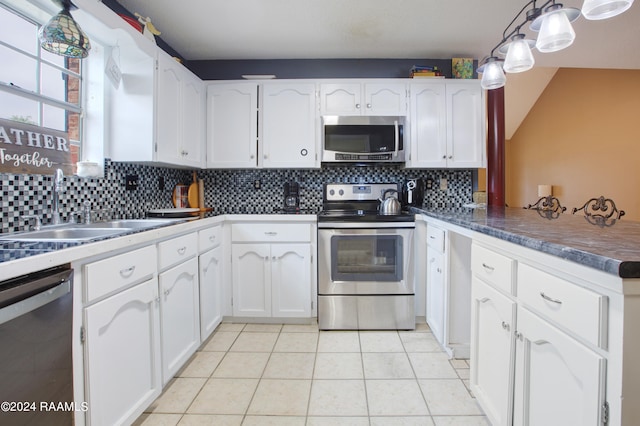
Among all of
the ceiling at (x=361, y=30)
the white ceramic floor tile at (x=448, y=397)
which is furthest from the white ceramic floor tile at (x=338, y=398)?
the ceiling at (x=361, y=30)

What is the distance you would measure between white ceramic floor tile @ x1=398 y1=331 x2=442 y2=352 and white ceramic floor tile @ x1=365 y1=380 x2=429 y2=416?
0.42 meters

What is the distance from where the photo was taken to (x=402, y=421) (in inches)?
58.3

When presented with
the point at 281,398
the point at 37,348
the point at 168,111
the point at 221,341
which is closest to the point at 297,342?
the point at 221,341

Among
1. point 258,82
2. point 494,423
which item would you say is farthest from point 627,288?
point 258,82

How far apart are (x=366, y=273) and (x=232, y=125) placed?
1.70 m

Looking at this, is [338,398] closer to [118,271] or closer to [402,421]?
[402,421]

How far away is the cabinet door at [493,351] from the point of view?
1.17 meters

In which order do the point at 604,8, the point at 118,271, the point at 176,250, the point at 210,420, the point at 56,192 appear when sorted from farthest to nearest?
1. the point at 176,250
2. the point at 56,192
3. the point at 210,420
4. the point at 118,271
5. the point at 604,8

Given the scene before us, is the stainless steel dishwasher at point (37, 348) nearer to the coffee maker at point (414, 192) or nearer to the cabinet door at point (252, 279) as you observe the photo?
the cabinet door at point (252, 279)

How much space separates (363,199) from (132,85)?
1977 mm

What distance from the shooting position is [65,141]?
179 cm

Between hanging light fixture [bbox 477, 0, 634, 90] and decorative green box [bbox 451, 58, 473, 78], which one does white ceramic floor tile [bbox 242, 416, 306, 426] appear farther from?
decorative green box [bbox 451, 58, 473, 78]

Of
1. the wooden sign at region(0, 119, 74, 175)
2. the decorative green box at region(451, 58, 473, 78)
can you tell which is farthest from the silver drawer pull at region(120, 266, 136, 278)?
the decorative green box at region(451, 58, 473, 78)

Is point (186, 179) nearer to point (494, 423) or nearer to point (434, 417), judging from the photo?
point (434, 417)
